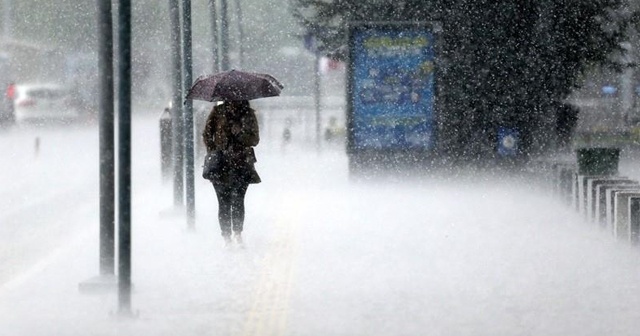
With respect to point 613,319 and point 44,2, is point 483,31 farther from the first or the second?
point 44,2

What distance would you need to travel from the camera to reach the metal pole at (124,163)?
999cm

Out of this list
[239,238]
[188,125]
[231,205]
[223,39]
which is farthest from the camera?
[223,39]

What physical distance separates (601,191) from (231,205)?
457 centimetres

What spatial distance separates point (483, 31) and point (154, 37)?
203 feet

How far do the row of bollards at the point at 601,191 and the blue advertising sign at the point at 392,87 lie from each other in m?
2.93


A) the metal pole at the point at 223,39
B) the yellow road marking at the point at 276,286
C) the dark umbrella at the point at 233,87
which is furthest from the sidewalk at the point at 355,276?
the metal pole at the point at 223,39

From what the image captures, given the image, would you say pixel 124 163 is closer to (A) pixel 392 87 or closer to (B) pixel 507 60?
(A) pixel 392 87

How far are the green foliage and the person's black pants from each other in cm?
1022

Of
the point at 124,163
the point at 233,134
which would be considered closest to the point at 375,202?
the point at 233,134

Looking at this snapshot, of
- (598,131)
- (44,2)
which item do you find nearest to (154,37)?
(44,2)

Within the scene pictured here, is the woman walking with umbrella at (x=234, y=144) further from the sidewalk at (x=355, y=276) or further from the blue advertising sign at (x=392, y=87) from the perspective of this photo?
the blue advertising sign at (x=392, y=87)

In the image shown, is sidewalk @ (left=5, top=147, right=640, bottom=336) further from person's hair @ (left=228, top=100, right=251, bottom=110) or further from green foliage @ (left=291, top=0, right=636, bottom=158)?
green foliage @ (left=291, top=0, right=636, bottom=158)

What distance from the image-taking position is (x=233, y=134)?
46.2 feet

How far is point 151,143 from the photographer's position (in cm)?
3991
